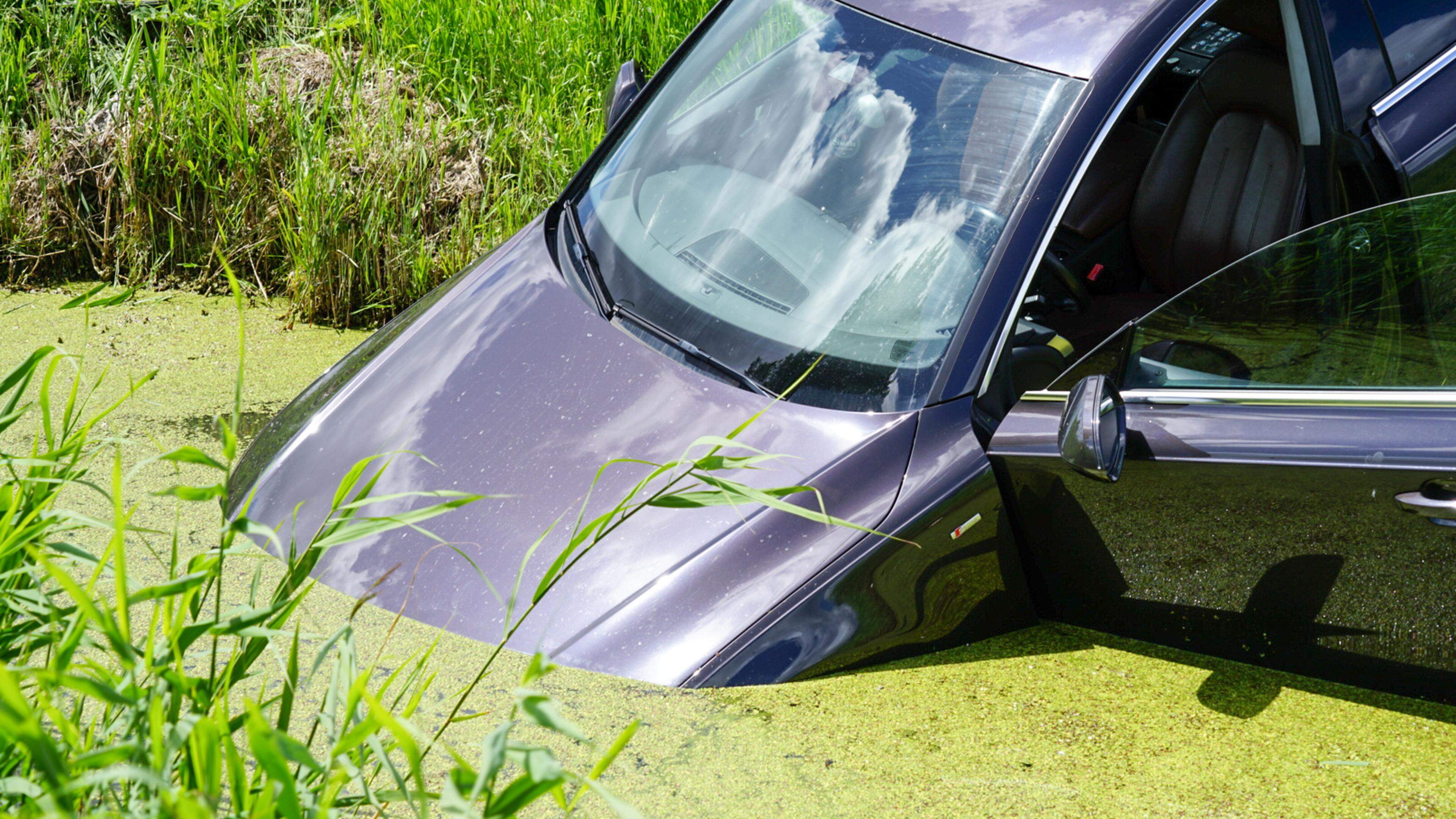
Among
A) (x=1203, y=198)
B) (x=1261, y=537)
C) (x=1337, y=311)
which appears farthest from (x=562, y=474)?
(x=1203, y=198)

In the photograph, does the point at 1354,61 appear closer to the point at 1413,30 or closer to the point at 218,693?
the point at 1413,30

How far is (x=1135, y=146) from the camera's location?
3316 millimetres

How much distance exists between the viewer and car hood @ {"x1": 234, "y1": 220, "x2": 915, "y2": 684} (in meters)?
1.84

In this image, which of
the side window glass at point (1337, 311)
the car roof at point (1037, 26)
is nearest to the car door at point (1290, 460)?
the side window glass at point (1337, 311)

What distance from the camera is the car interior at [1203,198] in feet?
8.44

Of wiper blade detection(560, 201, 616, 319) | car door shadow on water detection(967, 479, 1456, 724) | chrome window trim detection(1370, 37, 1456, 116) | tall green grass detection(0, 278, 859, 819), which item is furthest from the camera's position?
chrome window trim detection(1370, 37, 1456, 116)

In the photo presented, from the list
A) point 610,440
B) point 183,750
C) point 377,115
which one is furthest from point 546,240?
point 377,115

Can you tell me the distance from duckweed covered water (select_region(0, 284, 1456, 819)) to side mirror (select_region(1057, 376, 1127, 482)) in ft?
1.23

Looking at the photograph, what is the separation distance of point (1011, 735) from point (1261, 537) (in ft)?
1.67

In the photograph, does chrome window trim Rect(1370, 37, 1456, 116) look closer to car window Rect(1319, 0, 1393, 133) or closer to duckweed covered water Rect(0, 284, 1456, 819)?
car window Rect(1319, 0, 1393, 133)

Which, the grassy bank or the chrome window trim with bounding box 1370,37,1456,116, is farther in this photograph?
the grassy bank

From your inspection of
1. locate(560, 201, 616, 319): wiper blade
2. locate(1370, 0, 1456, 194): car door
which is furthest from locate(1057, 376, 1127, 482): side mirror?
locate(1370, 0, 1456, 194): car door

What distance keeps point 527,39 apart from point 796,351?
2.85 meters

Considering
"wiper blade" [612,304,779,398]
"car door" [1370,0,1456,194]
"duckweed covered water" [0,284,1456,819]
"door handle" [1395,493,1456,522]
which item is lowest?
"duckweed covered water" [0,284,1456,819]
